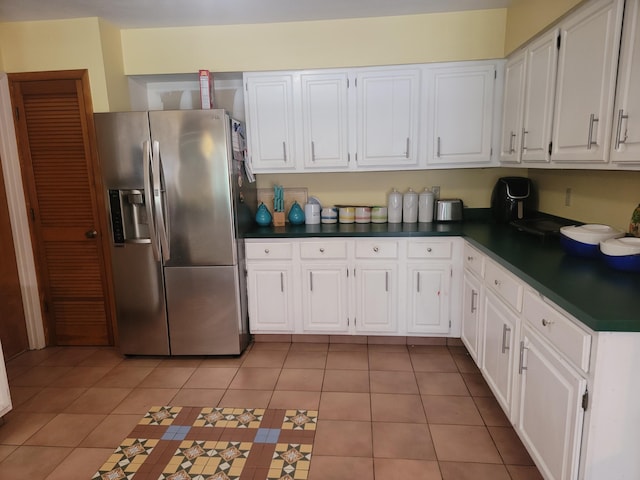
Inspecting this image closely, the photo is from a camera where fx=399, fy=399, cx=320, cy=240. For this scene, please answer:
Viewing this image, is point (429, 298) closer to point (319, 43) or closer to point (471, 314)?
point (471, 314)

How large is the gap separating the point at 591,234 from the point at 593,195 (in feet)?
1.94

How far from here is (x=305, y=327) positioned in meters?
3.12

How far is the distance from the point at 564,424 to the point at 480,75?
237 cm

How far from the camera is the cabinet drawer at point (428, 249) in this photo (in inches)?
113

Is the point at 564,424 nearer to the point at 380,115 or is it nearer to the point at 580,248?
the point at 580,248

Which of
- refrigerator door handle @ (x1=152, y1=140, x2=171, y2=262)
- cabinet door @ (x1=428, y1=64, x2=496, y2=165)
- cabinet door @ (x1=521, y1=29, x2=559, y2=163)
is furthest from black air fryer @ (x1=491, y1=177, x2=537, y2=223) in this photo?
refrigerator door handle @ (x1=152, y1=140, x2=171, y2=262)

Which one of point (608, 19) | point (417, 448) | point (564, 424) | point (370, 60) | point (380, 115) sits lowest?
point (417, 448)

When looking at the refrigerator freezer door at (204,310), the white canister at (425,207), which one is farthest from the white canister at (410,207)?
the refrigerator freezer door at (204,310)

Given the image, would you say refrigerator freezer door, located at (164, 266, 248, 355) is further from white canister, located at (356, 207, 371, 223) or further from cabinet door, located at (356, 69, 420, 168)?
cabinet door, located at (356, 69, 420, 168)

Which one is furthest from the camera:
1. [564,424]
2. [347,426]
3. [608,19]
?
[347,426]

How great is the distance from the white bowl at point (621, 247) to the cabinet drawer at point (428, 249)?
1142 mm

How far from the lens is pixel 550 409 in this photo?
5.06ft

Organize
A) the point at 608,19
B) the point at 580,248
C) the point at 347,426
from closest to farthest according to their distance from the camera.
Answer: the point at 608,19 < the point at 580,248 < the point at 347,426

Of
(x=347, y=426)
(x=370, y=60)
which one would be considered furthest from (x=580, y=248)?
(x=370, y=60)
